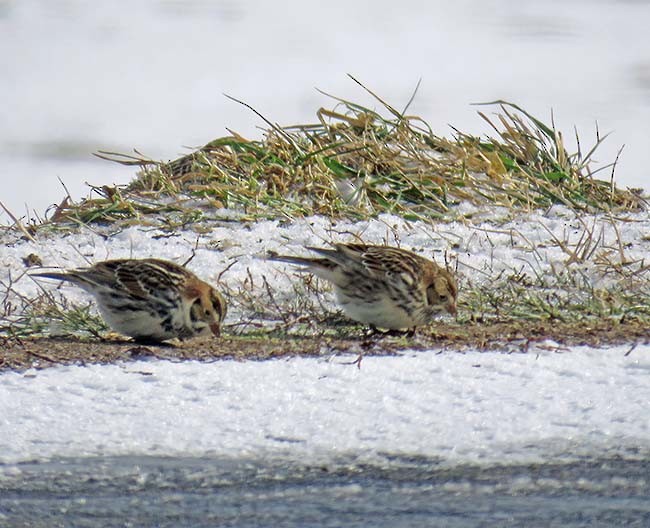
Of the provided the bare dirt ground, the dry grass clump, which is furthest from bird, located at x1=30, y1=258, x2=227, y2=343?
the dry grass clump

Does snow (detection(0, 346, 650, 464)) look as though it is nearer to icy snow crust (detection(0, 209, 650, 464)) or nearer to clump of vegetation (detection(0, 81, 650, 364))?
icy snow crust (detection(0, 209, 650, 464))

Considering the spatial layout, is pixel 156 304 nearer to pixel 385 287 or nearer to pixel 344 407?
pixel 385 287

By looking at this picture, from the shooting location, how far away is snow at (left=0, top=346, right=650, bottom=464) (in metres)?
4.67

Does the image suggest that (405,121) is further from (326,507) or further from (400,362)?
(326,507)

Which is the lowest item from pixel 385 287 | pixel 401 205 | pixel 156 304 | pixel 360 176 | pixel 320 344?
pixel 320 344

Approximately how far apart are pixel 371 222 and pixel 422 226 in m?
0.30

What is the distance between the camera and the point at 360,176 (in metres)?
8.77

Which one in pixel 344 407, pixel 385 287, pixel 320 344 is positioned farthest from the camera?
pixel 385 287

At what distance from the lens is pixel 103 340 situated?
6.31m

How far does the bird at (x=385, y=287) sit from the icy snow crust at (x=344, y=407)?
60 cm

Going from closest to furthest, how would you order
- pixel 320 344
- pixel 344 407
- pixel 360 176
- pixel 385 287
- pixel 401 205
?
pixel 344 407
pixel 320 344
pixel 385 287
pixel 401 205
pixel 360 176

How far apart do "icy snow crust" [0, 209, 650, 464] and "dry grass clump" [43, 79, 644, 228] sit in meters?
2.74

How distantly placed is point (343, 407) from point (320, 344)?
92 centimetres

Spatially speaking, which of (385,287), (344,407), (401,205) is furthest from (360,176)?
(344,407)
